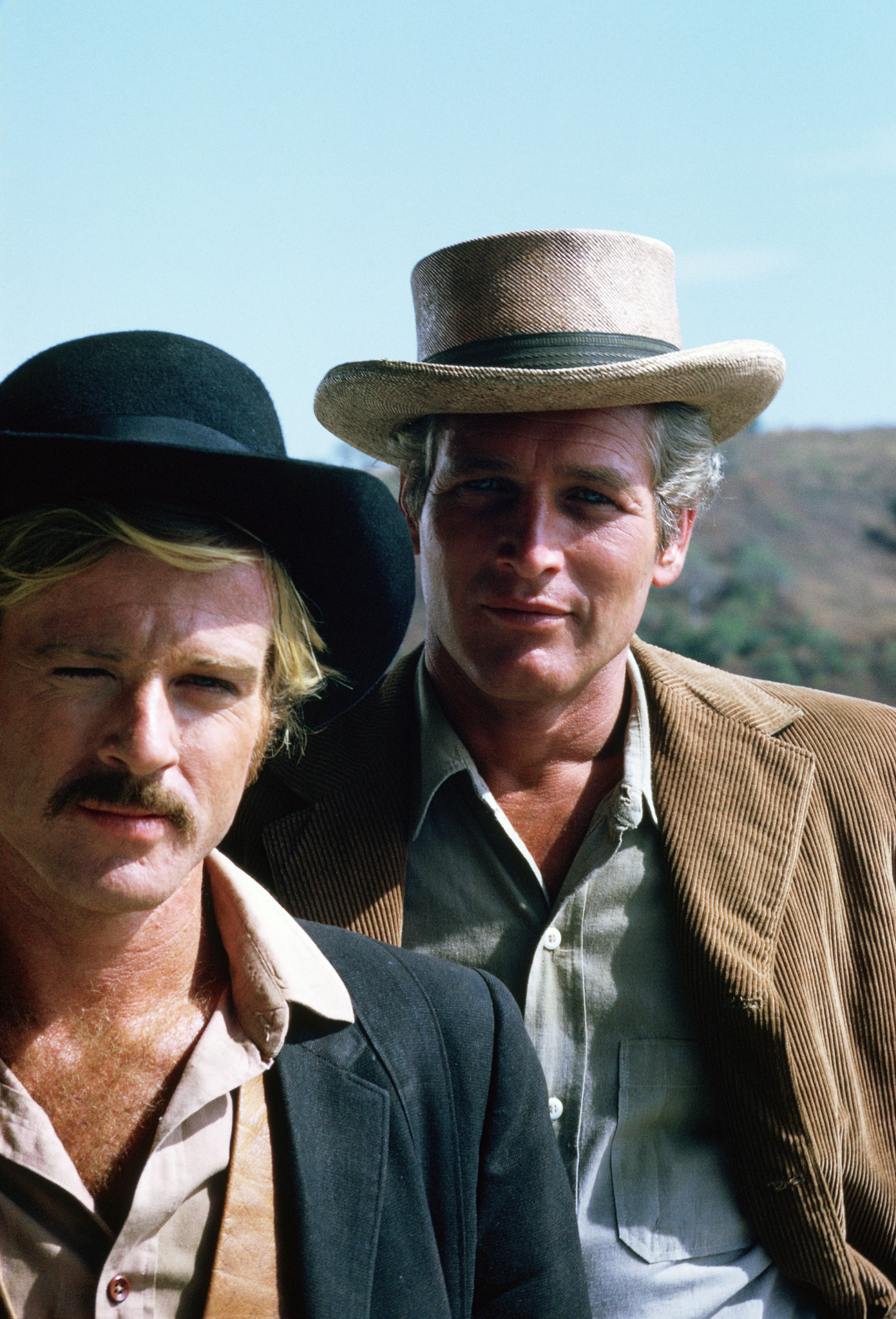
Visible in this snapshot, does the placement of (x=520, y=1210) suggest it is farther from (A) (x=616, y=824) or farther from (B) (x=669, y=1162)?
(A) (x=616, y=824)

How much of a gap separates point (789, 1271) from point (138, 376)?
200 cm

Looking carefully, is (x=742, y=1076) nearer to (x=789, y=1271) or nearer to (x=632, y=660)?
(x=789, y=1271)

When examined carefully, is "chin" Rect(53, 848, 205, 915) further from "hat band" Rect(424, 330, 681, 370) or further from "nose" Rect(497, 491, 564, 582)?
"hat band" Rect(424, 330, 681, 370)

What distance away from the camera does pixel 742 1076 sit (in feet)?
7.91

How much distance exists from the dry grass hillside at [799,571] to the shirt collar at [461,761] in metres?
31.4

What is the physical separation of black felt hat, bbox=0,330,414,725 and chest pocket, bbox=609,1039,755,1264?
1.17 meters

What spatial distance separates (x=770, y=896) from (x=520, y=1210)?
89cm

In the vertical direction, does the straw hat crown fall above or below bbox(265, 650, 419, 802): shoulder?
above

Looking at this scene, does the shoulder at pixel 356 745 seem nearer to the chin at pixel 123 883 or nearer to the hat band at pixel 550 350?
the hat band at pixel 550 350

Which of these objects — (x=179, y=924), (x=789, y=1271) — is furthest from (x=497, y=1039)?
(x=789, y=1271)

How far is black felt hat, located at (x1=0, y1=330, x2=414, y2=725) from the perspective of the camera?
1.63 meters

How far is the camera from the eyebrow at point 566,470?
2613 mm

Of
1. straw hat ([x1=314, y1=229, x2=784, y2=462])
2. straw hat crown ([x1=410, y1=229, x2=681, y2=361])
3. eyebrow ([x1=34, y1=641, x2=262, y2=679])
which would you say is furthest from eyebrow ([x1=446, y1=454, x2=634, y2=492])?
eyebrow ([x1=34, y1=641, x2=262, y2=679])

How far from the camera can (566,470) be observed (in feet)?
8.55
